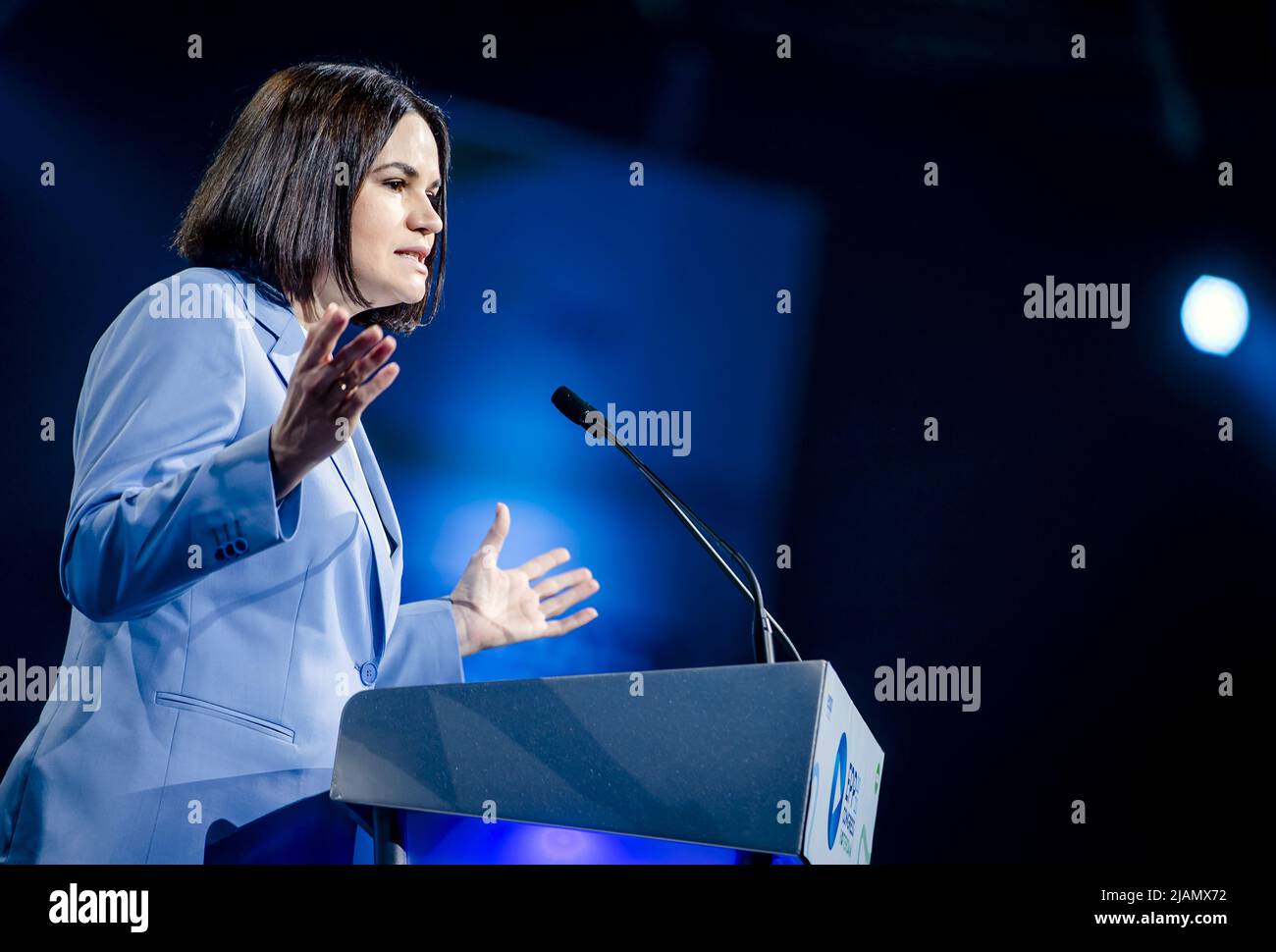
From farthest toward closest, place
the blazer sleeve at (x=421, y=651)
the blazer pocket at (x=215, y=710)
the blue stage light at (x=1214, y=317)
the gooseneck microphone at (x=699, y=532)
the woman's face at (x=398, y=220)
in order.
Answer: the blue stage light at (x=1214, y=317)
the woman's face at (x=398, y=220)
the blazer sleeve at (x=421, y=651)
the gooseneck microphone at (x=699, y=532)
the blazer pocket at (x=215, y=710)

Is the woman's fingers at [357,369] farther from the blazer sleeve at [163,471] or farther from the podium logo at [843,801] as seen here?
the podium logo at [843,801]

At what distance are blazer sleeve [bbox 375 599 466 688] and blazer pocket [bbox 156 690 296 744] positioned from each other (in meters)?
0.29

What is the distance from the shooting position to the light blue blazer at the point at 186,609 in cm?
132

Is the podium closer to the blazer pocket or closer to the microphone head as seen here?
the blazer pocket

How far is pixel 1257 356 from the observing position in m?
2.92

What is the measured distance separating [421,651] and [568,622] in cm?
28

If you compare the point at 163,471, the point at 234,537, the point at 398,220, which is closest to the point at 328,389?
the point at 234,537

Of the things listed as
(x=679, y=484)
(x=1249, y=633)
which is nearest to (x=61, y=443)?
(x=679, y=484)

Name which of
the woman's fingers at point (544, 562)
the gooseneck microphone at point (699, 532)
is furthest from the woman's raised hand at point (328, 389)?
the woman's fingers at point (544, 562)

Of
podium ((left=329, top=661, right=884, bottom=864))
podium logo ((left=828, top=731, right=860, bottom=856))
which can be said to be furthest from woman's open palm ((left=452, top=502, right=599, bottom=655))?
podium logo ((left=828, top=731, right=860, bottom=856))

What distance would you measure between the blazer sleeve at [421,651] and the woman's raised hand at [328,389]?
0.56 m

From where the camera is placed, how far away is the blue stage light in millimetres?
2914

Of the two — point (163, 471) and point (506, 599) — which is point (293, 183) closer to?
point (163, 471)

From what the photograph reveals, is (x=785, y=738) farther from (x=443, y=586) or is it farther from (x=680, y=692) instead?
(x=443, y=586)
